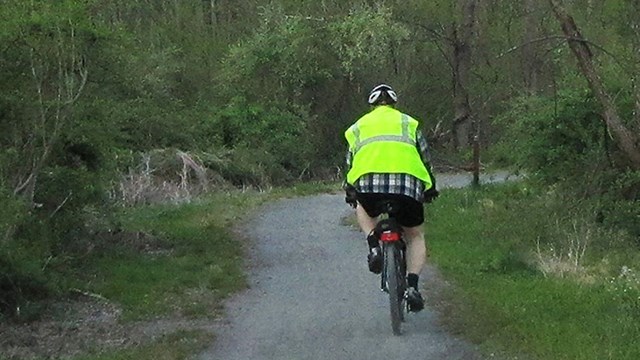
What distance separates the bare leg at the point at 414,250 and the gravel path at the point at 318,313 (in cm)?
50

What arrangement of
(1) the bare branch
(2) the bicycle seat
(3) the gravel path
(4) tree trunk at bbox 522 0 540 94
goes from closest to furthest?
(3) the gravel path → (2) the bicycle seat → (1) the bare branch → (4) tree trunk at bbox 522 0 540 94

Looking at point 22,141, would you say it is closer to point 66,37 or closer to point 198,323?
point 66,37

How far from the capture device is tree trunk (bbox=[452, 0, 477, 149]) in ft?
127

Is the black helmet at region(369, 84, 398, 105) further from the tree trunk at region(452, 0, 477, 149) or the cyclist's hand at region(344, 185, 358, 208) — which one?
the tree trunk at region(452, 0, 477, 149)

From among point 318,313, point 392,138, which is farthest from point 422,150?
point 318,313

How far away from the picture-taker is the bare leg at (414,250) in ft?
28.3

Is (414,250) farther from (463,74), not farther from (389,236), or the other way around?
(463,74)

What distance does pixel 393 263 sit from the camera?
8.28m

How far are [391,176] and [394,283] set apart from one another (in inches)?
32.7

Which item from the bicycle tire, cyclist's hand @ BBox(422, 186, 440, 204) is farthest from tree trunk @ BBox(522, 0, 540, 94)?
the bicycle tire

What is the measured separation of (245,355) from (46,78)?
465 cm

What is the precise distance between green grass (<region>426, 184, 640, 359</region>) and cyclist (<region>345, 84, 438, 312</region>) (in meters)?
0.81

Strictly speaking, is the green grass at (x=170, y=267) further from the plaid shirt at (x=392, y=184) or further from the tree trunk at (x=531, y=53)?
the tree trunk at (x=531, y=53)

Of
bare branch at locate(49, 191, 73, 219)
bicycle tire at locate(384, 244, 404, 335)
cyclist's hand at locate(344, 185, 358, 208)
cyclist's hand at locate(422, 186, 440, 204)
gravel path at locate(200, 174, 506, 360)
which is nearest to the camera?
gravel path at locate(200, 174, 506, 360)
